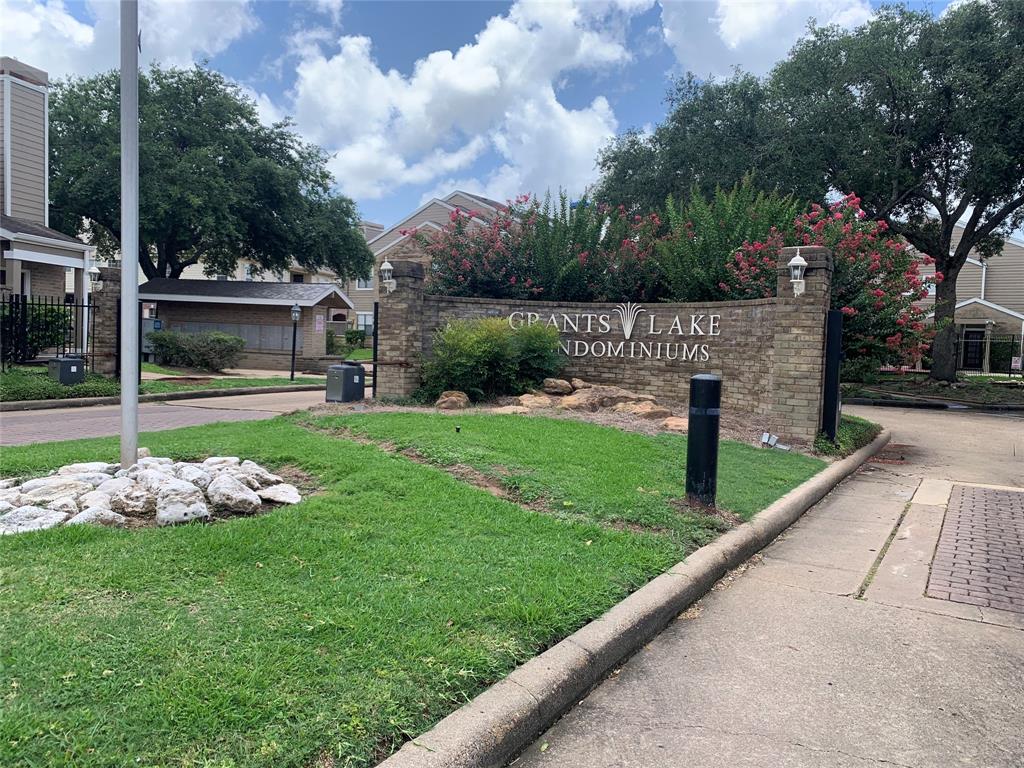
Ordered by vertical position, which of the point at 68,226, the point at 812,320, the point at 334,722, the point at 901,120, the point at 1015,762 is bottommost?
the point at 1015,762

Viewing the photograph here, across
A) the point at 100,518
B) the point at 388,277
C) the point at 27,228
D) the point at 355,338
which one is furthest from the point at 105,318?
the point at 355,338

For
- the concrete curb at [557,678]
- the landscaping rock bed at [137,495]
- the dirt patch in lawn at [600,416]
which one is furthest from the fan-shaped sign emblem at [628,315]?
the landscaping rock bed at [137,495]

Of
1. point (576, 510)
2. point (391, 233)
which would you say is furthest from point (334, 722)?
point (391, 233)

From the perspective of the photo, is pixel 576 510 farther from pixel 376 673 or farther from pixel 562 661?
pixel 376 673

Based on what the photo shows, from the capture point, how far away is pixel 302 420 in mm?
10211

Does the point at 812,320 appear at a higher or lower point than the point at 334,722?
higher

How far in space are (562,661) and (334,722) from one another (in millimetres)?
1123

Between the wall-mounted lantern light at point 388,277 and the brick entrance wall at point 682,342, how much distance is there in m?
0.09

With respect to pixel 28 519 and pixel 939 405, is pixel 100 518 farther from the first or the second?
pixel 939 405

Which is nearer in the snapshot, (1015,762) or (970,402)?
(1015,762)

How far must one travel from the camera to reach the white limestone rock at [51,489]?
4.99 metres

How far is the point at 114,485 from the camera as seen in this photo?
17.0ft

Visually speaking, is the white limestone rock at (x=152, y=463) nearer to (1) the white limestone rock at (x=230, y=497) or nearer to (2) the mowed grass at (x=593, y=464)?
(1) the white limestone rock at (x=230, y=497)

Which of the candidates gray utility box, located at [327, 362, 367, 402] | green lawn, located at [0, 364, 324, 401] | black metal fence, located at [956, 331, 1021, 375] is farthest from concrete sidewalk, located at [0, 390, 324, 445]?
black metal fence, located at [956, 331, 1021, 375]
